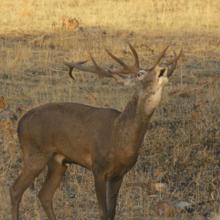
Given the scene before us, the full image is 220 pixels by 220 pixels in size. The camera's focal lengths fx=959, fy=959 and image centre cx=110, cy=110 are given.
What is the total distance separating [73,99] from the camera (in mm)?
13000

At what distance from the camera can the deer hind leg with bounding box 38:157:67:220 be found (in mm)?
8652

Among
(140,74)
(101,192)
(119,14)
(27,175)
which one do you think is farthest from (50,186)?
(119,14)

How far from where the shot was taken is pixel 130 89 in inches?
503

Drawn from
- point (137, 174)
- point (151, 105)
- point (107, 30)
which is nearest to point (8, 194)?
point (137, 174)

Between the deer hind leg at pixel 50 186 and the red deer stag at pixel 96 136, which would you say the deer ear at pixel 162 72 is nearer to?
the red deer stag at pixel 96 136

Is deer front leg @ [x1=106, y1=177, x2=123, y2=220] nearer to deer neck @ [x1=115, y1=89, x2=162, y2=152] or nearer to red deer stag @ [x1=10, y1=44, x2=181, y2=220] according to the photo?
red deer stag @ [x1=10, y1=44, x2=181, y2=220]

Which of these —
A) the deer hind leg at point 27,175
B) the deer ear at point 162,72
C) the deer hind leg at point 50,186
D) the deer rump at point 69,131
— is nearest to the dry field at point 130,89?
the deer hind leg at point 50,186

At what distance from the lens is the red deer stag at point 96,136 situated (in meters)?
7.82

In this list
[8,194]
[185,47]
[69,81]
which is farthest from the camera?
[185,47]

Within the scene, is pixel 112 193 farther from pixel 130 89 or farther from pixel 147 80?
pixel 130 89

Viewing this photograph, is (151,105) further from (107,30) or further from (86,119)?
(107,30)

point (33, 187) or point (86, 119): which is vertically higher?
point (86, 119)

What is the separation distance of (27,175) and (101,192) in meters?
0.82

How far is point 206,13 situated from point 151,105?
13.0m
